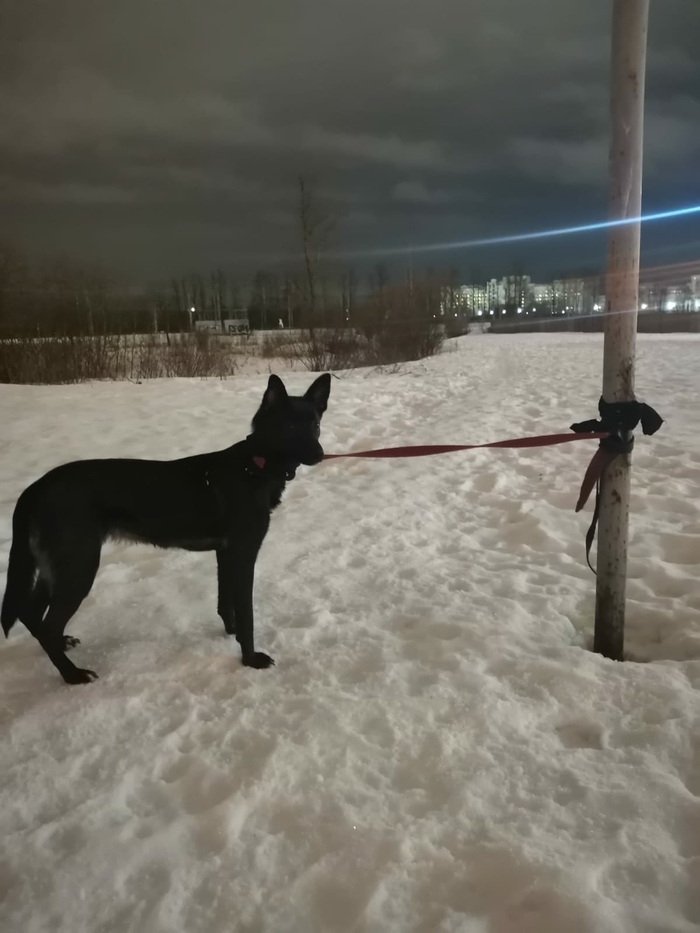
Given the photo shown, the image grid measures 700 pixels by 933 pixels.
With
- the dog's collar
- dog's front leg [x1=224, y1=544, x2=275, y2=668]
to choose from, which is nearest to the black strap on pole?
the dog's collar

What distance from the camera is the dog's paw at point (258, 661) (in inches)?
121

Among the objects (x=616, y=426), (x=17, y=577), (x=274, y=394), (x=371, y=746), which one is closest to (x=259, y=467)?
(x=274, y=394)

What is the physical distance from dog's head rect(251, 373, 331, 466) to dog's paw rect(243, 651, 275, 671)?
104 cm

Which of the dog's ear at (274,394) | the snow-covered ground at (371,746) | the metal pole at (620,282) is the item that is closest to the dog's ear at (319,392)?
the dog's ear at (274,394)

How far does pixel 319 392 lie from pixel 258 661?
1.55m

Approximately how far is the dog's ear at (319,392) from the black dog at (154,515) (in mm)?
50

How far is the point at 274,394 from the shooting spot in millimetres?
3258

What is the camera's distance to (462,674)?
115 inches

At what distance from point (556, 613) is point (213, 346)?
754 inches

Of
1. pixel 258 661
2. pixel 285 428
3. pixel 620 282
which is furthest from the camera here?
pixel 285 428

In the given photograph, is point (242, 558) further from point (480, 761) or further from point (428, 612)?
point (480, 761)

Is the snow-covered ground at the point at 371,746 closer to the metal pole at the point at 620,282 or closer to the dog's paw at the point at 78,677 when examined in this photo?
the dog's paw at the point at 78,677

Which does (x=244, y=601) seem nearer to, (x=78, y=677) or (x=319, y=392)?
(x=78, y=677)

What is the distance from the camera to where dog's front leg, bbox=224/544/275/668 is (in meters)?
3.08
